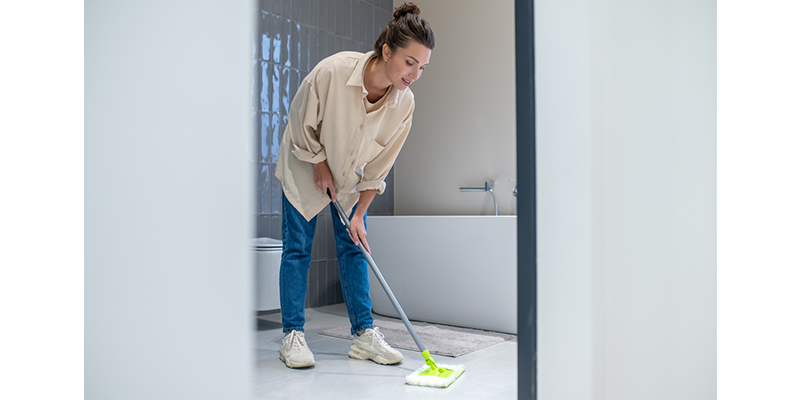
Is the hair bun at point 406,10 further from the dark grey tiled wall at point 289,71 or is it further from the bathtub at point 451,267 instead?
the dark grey tiled wall at point 289,71

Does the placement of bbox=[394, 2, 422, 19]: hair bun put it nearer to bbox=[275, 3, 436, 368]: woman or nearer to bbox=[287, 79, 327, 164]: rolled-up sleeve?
bbox=[275, 3, 436, 368]: woman

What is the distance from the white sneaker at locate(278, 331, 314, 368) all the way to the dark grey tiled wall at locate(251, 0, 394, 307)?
102cm

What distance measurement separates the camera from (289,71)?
2.73 meters

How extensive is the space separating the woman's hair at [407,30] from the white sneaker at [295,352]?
3.14 feet

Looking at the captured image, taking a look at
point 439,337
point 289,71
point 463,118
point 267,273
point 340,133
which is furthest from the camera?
point 463,118

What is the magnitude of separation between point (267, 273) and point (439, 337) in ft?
2.54

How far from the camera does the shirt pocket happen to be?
5.43ft

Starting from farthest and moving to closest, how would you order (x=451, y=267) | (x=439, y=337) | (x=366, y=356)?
1. (x=451, y=267)
2. (x=439, y=337)
3. (x=366, y=356)
